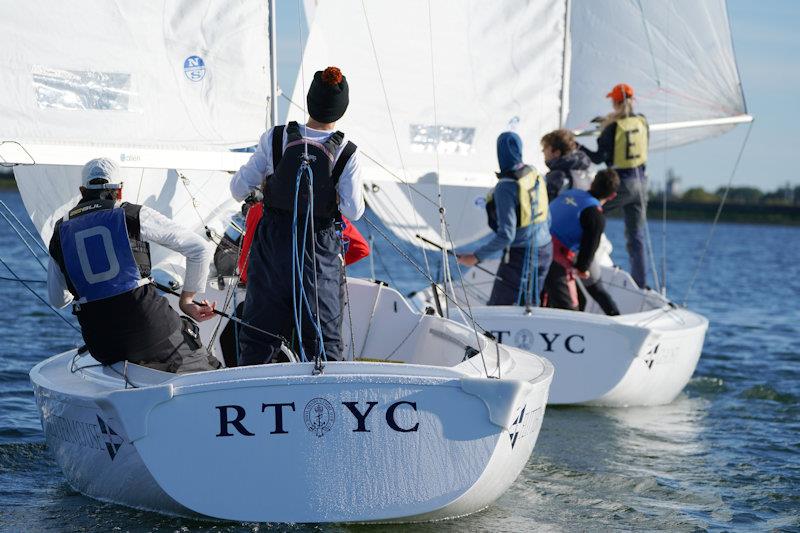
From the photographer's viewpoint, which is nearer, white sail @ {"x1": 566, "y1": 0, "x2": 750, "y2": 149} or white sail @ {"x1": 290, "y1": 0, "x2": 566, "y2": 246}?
white sail @ {"x1": 290, "y1": 0, "x2": 566, "y2": 246}

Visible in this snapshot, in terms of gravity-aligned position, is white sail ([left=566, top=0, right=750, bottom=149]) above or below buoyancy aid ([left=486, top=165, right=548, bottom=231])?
above

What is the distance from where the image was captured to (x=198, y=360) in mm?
5086

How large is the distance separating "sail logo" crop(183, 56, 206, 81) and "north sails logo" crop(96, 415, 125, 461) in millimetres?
2504

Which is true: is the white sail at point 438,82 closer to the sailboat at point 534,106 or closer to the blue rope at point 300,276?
the sailboat at point 534,106

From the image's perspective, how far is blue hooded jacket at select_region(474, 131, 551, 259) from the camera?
25.1 feet

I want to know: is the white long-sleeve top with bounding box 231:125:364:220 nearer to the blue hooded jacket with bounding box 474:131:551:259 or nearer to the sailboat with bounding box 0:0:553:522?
the sailboat with bounding box 0:0:553:522

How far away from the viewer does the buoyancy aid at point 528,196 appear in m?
7.68

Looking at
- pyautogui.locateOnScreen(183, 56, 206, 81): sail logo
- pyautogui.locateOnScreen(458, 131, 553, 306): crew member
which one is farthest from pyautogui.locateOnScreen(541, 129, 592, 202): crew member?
pyautogui.locateOnScreen(183, 56, 206, 81): sail logo

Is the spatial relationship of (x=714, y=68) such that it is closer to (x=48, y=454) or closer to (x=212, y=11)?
(x=212, y=11)

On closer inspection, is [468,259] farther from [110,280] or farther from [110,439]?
[110,439]

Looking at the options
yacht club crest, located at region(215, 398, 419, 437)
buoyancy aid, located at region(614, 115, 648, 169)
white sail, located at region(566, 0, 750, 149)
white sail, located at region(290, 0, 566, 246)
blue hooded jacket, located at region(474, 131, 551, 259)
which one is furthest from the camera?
white sail, located at region(566, 0, 750, 149)

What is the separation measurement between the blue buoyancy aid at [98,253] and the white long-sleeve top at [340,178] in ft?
1.66

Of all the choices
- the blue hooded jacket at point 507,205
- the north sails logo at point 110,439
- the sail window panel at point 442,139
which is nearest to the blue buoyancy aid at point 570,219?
the blue hooded jacket at point 507,205

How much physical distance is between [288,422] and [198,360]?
2.66 feet
